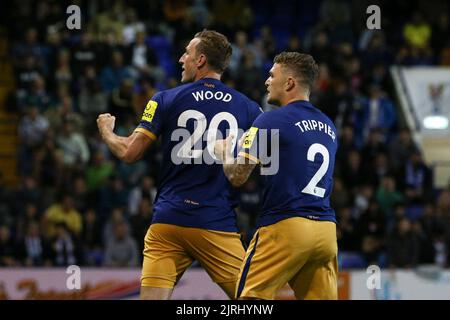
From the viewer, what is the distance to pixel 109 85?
17234 mm

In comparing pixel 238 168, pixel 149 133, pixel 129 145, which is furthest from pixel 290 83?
pixel 129 145

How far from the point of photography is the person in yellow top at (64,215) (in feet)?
48.2

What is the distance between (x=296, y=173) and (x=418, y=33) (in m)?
14.8

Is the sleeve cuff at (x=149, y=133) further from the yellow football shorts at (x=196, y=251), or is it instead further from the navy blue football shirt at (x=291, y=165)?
the navy blue football shirt at (x=291, y=165)

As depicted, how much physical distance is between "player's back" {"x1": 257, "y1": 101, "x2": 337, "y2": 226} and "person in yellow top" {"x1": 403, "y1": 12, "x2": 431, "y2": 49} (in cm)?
1432

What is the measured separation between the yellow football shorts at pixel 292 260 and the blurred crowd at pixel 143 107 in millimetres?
7849

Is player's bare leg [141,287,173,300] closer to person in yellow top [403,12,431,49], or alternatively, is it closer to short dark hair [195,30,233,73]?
short dark hair [195,30,233,73]

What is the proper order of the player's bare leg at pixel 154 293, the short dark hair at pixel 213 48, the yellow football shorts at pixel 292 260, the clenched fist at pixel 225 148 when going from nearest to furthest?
the yellow football shorts at pixel 292 260 < the clenched fist at pixel 225 148 < the player's bare leg at pixel 154 293 < the short dark hair at pixel 213 48

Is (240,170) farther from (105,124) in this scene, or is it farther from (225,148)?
(105,124)

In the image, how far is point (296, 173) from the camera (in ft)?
21.0

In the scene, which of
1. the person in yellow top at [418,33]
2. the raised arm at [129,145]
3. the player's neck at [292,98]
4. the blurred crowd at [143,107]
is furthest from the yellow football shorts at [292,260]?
the person in yellow top at [418,33]

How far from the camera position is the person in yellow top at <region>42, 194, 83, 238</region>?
48.2 feet

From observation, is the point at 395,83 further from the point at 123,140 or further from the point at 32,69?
the point at 123,140

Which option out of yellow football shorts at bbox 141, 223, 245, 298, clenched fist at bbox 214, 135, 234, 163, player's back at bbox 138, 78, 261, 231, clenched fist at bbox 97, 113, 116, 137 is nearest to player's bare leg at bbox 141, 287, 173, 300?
yellow football shorts at bbox 141, 223, 245, 298
